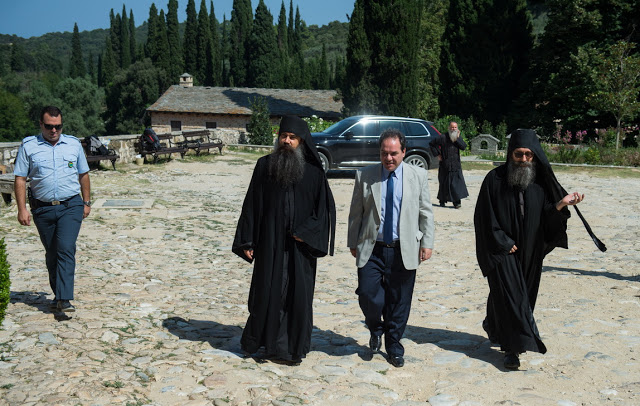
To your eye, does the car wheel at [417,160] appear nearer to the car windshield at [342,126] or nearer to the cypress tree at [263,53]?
the car windshield at [342,126]

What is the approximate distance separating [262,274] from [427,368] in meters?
1.42

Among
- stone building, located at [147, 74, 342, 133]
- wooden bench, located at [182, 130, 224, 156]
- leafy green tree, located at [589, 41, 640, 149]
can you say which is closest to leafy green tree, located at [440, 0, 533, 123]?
leafy green tree, located at [589, 41, 640, 149]

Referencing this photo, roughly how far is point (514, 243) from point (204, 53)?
6626 cm

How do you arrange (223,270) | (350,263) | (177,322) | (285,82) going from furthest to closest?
(285,82) → (350,263) → (223,270) → (177,322)

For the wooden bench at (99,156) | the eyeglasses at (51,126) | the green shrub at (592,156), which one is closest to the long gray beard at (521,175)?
the eyeglasses at (51,126)

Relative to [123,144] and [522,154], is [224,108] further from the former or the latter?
[522,154]

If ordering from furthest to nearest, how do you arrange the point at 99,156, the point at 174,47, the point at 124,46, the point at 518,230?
the point at 124,46, the point at 174,47, the point at 99,156, the point at 518,230

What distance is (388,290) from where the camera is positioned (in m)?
4.85

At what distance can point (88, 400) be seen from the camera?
3824 mm

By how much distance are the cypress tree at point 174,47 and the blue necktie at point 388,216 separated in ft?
209

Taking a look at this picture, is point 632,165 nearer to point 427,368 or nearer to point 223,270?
point 223,270

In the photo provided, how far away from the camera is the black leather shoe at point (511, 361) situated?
186 inches

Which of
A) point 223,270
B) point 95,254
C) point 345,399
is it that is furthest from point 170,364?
point 95,254

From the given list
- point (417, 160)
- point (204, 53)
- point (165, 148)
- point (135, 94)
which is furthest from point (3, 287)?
point (204, 53)
